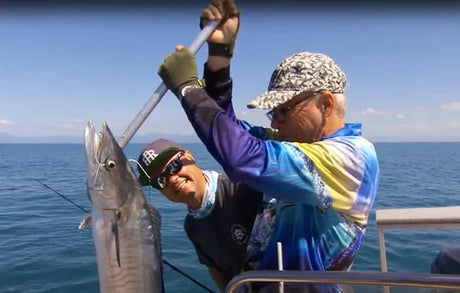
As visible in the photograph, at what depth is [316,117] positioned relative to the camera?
6.76 ft

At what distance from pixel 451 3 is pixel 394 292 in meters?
3.23

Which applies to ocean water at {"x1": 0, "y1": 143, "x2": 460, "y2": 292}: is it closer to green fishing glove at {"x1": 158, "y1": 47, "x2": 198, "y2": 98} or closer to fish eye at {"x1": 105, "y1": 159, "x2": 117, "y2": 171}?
fish eye at {"x1": 105, "y1": 159, "x2": 117, "y2": 171}

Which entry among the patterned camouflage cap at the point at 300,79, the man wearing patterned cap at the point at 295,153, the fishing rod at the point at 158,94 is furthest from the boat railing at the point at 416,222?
the fishing rod at the point at 158,94

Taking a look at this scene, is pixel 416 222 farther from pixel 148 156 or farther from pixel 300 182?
pixel 148 156

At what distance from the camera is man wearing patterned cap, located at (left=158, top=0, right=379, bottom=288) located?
69.1 inches

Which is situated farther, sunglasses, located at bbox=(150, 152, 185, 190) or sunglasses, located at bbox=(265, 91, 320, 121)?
sunglasses, located at bbox=(150, 152, 185, 190)

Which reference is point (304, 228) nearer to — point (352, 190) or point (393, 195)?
point (352, 190)

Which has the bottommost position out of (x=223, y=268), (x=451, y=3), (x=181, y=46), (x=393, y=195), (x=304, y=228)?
(x=393, y=195)

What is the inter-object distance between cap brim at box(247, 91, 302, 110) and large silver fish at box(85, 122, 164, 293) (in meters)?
0.75

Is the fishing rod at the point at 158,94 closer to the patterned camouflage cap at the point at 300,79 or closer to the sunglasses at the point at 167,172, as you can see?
the sunglasses at the point at 167,172

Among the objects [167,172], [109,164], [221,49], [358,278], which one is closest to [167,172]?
[167,172]

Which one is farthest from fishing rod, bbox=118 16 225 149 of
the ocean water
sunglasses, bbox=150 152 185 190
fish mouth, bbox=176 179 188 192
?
the ocean water

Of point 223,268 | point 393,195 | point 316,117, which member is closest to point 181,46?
point 316,117

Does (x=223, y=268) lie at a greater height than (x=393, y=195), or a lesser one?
greater
